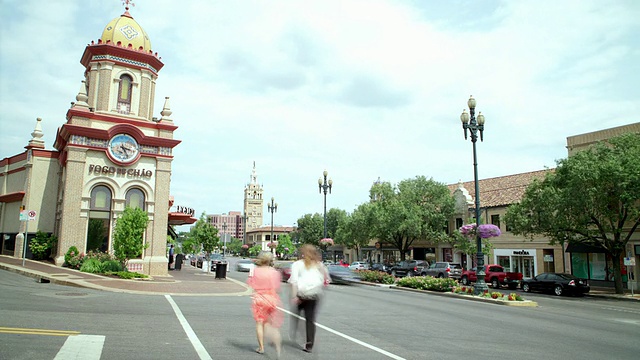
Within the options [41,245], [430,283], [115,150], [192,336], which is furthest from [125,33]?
[192,336]

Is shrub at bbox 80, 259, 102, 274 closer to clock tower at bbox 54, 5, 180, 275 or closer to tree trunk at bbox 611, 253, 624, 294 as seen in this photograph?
clock tower at bbox 54, 5, 180, 275

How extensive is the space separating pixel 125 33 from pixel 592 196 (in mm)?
28841

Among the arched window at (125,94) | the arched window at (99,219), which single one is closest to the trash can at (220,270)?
the arched window at (99,219)

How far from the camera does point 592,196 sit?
81.5 ft

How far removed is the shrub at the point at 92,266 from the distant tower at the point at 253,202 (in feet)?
477

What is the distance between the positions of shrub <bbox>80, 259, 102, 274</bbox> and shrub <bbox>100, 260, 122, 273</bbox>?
18 centimetres

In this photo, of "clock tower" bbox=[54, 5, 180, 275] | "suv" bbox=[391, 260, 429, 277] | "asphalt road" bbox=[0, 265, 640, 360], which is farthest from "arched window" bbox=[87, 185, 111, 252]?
"suv" bbox=[391, 260, 429, 277]

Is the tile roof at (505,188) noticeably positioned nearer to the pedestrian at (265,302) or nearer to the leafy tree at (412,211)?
the leafy tree at (412,211)

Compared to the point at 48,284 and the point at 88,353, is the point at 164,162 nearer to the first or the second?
the point at 48,284

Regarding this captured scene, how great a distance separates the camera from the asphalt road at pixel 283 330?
300 inches

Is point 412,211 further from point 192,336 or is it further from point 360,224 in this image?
point 192,336

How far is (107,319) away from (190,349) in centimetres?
361

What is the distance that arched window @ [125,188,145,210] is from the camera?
89.8 feet

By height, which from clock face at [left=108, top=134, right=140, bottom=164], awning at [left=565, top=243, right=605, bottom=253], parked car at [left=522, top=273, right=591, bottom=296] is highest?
clock face at [left=108, top=134, right=140, bottom=164]
